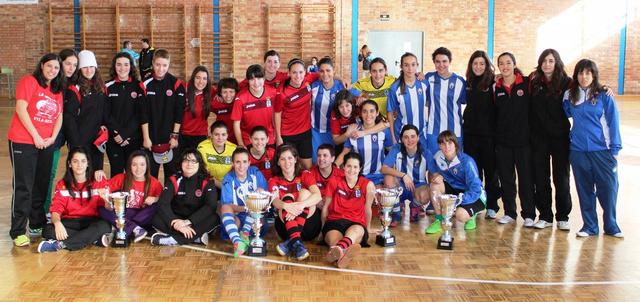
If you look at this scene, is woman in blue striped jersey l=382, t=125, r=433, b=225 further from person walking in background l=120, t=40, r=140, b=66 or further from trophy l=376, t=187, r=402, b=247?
person walking in background l=120, t=40, r=140, b=66

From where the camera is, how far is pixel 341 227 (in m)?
5.11

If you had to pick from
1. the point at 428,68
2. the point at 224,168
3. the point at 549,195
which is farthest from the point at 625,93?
the point at 224,168

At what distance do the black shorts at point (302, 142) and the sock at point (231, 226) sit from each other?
136cm

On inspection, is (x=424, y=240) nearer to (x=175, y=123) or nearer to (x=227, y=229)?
(x=227, y=229)

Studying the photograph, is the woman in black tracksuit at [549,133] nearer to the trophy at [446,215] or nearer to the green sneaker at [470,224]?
the green sneaker at [470,224]

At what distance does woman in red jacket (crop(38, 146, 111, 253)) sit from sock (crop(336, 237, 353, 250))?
6.50ft

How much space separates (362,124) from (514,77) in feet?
5.01

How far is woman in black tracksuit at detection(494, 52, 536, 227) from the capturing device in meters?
5.75

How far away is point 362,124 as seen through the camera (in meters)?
6.23

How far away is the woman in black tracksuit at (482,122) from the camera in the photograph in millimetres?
6031

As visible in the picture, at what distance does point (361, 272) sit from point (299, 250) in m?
0.58

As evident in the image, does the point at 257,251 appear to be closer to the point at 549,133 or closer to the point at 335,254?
the point at 335,254

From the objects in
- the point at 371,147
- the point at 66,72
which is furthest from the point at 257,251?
the point at 66,72

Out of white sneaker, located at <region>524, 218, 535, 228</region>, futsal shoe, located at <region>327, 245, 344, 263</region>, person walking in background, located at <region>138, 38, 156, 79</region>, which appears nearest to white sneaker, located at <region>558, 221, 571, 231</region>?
white sneaker, located at <region>524, 218, 535, 228</region>
